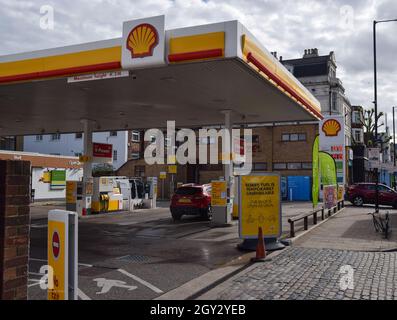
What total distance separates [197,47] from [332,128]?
23.0 m

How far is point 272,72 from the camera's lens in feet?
38.8

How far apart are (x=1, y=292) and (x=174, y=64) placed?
7.41 metres

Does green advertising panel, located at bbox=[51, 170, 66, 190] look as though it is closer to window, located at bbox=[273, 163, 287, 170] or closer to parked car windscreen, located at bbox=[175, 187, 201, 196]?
window, located at bbox=[273, 163, 287, 170]

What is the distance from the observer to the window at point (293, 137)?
3872cm

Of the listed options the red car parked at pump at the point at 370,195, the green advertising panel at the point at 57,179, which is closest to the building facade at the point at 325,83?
the red car parked at pump at the point at 370,195

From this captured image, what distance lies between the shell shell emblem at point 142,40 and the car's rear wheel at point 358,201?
856 inches

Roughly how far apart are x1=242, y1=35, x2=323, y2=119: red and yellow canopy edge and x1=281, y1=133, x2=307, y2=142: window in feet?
73.4

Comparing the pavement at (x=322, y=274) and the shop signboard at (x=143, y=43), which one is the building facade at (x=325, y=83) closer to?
the pavement at (x=322, y=274)

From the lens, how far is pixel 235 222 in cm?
1705

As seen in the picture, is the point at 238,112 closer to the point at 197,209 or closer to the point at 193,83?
the point at 197,209

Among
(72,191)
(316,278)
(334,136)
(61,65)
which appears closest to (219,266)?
(316,278)

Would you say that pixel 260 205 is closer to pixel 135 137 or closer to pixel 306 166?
pixel 306 166

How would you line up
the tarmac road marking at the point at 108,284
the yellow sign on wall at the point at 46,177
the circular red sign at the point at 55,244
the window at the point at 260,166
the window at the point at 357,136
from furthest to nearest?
the window at the point at 357,136 → the window at the point at 260,166 → the yellow sign on wall at the point at 46,177 → the tarmac road marking at the point at 108,284 → the circular red sign at the point at 55,244
